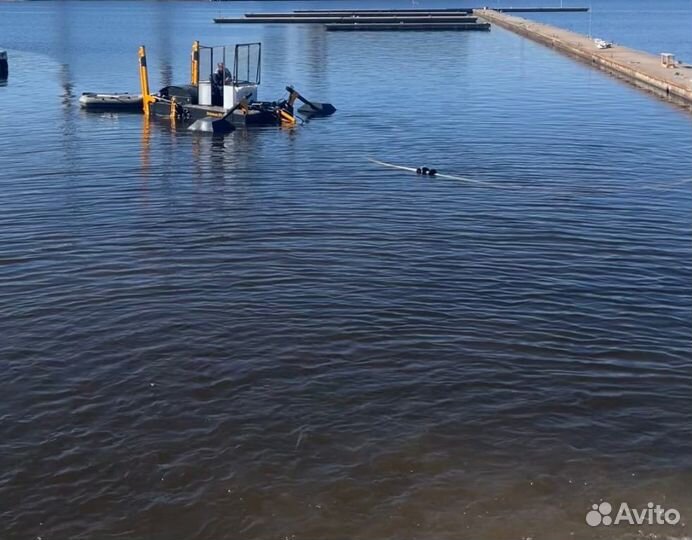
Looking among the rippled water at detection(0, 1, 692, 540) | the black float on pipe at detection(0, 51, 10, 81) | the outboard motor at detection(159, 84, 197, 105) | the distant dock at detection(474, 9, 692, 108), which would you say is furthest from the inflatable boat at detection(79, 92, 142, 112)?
the distant dock at detection(474, 9, 692, 108)

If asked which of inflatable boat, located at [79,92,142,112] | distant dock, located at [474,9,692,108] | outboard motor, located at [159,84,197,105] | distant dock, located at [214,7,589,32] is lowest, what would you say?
inflatable boat, located at [79,92,142,112]

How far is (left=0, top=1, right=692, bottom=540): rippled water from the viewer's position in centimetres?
1009

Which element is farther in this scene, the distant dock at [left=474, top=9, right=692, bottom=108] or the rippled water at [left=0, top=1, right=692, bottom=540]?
the distant dock at [left=474, top=9, right=692, bottom=108]

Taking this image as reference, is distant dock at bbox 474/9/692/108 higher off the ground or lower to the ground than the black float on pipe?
higher

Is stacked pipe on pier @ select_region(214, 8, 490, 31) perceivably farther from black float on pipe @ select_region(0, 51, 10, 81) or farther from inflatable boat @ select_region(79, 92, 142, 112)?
inflatable boat @ select_region(79, 92, 142, 112)

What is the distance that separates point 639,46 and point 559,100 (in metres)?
43.9

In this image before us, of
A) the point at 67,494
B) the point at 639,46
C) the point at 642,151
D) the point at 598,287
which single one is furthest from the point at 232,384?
the point at 639,46

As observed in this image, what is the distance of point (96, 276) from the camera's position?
17.4m

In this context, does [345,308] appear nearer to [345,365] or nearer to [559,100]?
[345,365]

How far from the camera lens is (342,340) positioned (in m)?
14.3

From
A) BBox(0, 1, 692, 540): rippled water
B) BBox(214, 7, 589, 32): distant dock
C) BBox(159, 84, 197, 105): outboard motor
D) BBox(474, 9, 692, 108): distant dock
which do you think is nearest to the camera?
BBox(0, 1, 692, 540): rippled water

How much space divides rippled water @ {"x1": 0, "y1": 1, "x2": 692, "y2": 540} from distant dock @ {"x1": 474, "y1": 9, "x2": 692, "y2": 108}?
1474cm

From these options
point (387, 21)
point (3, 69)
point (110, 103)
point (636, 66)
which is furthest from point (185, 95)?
point (387, 21)

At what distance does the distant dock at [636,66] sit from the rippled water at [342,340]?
14.7 m
